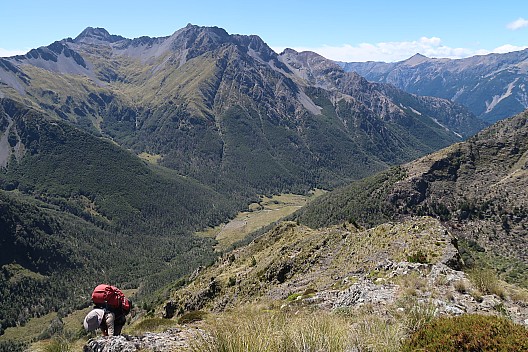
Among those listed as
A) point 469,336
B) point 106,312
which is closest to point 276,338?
point 469,336

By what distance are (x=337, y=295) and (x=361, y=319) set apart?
9.62 m

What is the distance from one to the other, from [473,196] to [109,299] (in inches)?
5044

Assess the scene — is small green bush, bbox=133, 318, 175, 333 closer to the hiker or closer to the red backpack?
the hiker

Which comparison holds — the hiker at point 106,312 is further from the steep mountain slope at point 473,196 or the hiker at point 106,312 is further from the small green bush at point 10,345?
the small green bush at point 10,345

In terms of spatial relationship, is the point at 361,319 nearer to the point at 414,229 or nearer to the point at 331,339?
the point at 331,339

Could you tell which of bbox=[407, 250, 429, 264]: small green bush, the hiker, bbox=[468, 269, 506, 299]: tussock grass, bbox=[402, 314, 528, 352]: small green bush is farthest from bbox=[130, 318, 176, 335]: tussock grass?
bbox=[407, 250, 429, 264]: small green bush

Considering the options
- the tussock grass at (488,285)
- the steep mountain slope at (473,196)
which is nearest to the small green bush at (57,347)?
the tussock grass at (488,285)

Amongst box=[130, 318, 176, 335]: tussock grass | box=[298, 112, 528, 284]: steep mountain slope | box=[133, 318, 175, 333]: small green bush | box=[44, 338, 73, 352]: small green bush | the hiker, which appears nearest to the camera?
box=[44, 338, 73, 352]: small green bush

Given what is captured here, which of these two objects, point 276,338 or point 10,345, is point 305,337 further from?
point 10,345

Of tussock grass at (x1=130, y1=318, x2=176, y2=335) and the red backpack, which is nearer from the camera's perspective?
the red backpack

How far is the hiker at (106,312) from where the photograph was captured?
495 inches

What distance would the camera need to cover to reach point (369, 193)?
183 m

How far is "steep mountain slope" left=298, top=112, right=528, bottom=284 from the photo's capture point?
306 feet

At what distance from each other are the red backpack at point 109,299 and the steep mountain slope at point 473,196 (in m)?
74.0
